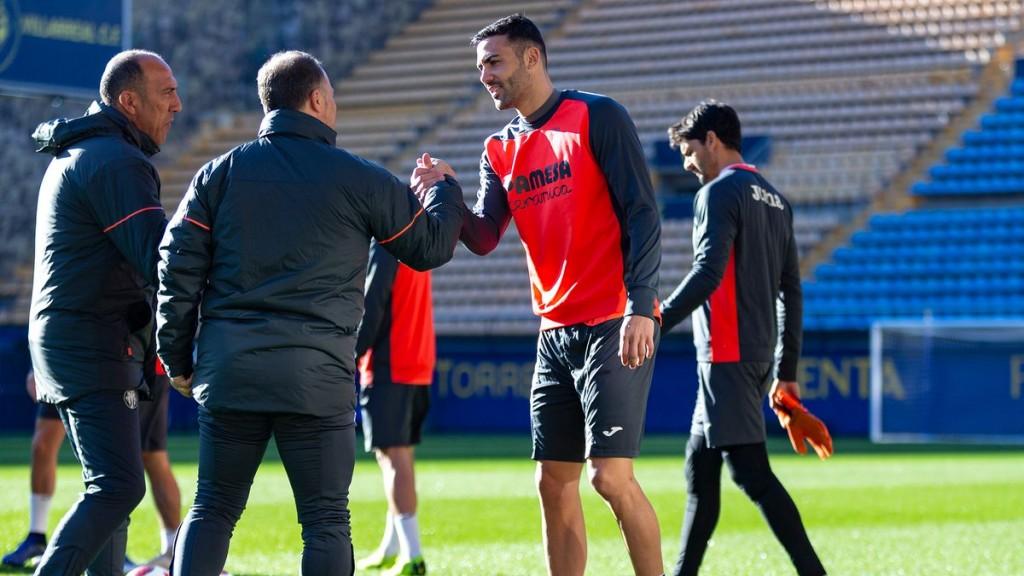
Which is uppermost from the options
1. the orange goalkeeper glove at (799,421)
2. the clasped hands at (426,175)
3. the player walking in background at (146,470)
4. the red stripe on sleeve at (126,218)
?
the clasped hands at (426,175)

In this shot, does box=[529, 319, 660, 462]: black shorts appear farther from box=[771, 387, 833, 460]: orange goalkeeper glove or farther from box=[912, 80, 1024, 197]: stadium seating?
box=[912, 80, 1024, 197]: stadium seating

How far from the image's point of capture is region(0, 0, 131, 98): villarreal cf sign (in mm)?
19969

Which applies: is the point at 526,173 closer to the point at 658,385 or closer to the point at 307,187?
the point at 307,187

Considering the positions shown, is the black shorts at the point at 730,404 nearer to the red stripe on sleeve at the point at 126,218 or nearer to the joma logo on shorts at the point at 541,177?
the joma logo on shorts at the point at 541,177

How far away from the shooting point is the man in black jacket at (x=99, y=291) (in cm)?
533

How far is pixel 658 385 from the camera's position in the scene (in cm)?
2031

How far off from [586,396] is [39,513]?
3578 mm

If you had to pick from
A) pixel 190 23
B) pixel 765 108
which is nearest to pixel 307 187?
pixel 765 108

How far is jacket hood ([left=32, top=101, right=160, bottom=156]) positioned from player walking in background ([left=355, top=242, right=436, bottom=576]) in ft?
7.29

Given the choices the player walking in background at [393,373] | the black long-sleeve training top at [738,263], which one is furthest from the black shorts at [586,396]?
the player walking in background at [393,373]

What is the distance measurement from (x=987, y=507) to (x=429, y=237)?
6.95 m

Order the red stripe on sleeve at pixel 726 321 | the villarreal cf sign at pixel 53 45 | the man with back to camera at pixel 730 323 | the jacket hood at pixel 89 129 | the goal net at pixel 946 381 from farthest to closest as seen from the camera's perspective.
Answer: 1. the villarreal cf sign at pixel 53 45
2. the goal net at pixel 946 381
3. the red stripe on sleeve at pixel 726 321
4. the man with back to camera at pixel 730 323
5. the jacket hood at pixel 89 129

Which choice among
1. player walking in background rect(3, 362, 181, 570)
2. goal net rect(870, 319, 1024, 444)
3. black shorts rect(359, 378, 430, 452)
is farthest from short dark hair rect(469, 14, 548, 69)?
goal net rect(870, 319, 1024, 444)

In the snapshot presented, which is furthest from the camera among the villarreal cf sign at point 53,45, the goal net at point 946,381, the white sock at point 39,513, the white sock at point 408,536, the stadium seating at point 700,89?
the stadium seating at point 700,89
